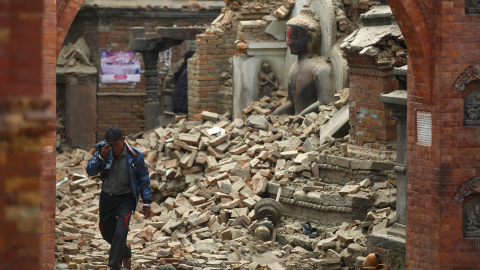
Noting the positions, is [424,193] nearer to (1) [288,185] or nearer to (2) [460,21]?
(2) [460,21]

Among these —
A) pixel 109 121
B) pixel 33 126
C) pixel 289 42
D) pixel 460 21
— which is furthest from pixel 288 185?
pixel 109 121

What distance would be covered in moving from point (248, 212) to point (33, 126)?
8.38 meters

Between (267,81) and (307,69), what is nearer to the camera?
(307,69)

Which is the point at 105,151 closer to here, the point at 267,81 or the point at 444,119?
the point at 444,119

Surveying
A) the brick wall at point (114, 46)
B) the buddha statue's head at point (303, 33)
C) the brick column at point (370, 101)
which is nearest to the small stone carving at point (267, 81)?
the buddha statue's head at point (303, 33)

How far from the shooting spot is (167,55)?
26328 mm

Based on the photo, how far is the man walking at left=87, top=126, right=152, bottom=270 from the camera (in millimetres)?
9305

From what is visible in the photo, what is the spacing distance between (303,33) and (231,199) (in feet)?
11.6

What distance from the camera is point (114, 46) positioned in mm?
24766

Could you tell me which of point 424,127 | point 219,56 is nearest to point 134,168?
point 424,127

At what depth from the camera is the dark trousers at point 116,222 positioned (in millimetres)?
9195

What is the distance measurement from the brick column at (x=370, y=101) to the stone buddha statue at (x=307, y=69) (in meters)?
2.09

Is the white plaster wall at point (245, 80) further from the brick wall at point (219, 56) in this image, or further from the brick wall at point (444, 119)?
the brick wall at point (444, 119)

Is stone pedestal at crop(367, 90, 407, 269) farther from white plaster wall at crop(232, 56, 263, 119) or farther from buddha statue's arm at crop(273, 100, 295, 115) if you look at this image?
white plaster wall at crop(232, 56, 263, 119)
